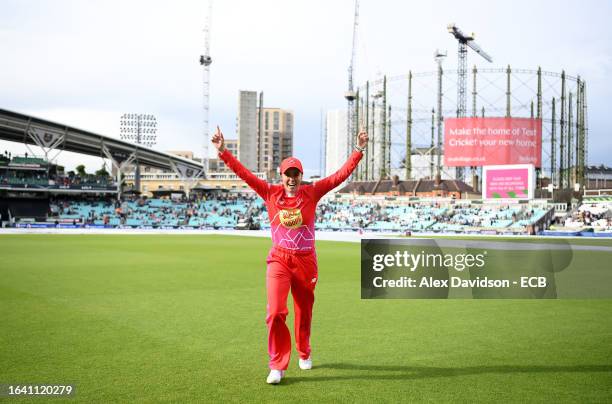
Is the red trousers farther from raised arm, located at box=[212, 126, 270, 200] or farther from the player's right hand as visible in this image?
the player's right hand

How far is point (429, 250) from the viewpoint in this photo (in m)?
9.81

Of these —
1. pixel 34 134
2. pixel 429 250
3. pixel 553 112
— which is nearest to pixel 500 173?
pixel 553 112

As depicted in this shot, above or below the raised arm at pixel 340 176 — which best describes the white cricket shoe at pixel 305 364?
below

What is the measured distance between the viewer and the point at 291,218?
23.3 ft

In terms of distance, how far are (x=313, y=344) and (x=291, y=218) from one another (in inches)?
104

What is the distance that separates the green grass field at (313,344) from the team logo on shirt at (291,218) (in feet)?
6.09

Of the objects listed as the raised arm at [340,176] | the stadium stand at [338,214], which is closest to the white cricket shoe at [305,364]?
the raised arm at [340,176]

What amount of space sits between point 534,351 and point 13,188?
243 ft

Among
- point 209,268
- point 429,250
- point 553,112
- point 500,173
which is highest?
point 553,112

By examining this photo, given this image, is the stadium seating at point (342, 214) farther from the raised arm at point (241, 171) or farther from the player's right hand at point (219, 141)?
the player's right hand at point (219, 141)

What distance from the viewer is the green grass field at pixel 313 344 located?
20.8 ft

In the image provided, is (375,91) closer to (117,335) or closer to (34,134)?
(34,134)

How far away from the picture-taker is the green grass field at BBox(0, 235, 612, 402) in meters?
6.34

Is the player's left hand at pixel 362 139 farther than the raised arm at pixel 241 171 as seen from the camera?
Yes
